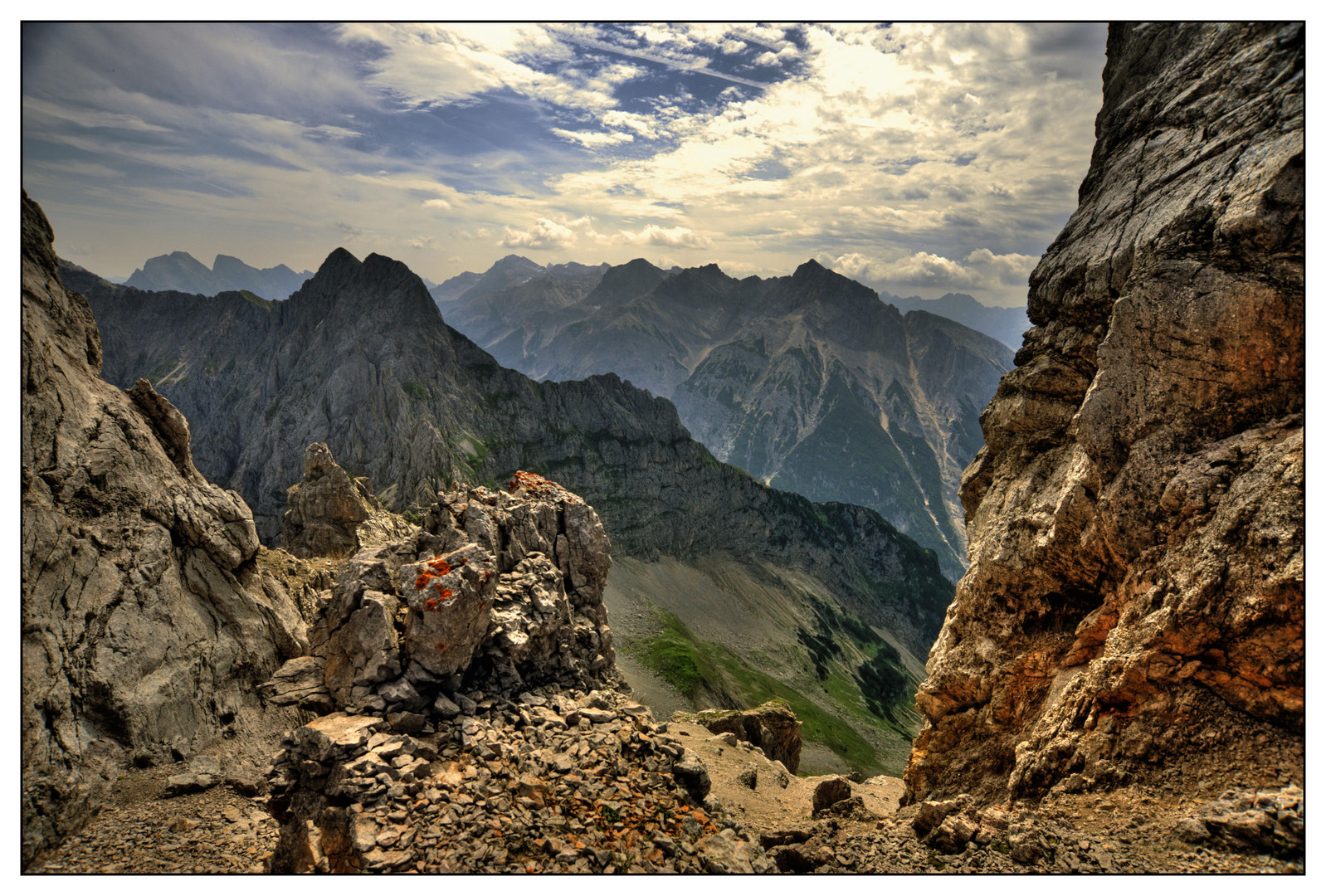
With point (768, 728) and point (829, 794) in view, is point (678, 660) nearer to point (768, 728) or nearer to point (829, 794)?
point (768, 728)

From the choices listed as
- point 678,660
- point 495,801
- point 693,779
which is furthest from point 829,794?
point 678,660

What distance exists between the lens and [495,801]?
47.8ft

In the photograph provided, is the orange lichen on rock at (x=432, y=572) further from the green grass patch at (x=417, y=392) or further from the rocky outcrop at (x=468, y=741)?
the green grass patch at (x=417, y=392)

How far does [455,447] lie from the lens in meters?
152

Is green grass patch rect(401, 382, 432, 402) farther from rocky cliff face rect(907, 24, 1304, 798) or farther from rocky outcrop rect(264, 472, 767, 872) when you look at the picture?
rocky cliff face rect(907, 24, 1304, 798)

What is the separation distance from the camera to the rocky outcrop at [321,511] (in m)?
79.6

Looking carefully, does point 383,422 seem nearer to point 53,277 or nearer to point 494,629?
point 53,277

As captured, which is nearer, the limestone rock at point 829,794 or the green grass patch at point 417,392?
the limestone rock at point 829,794

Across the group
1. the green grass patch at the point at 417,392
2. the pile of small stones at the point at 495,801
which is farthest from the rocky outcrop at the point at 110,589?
the green grass patch at the point at 417,392

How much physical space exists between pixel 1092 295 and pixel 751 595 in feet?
528

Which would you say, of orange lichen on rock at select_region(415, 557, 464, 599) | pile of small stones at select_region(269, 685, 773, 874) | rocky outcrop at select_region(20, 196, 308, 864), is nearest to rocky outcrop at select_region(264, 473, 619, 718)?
orange lichen on rock at select_region(415, 557, 464, 599)

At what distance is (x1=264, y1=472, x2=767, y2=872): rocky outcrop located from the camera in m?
13.7

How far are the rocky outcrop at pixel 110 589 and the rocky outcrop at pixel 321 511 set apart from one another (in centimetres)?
5437

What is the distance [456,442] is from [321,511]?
242ft
